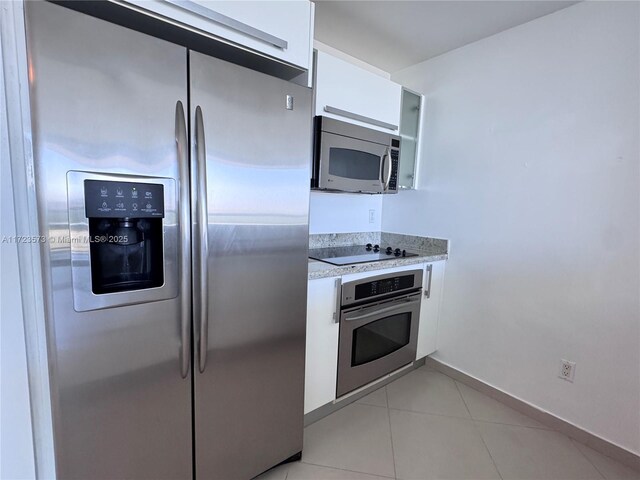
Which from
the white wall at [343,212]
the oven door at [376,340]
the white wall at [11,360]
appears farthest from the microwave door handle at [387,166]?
the white wall at [11,360]

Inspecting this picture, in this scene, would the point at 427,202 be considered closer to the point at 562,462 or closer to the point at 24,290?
the point at 562,462

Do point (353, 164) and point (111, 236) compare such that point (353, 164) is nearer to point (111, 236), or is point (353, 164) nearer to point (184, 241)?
point (184, 241)

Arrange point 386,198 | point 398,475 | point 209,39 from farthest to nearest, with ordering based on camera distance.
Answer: point 386,198 → point 398,475 → point 209,39

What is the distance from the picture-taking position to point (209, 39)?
1080 mm

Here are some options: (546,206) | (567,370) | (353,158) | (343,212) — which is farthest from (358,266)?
(567,370)

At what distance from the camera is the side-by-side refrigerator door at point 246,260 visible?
1.02m

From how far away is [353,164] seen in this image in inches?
73.3

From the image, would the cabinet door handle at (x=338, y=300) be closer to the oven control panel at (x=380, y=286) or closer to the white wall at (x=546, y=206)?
the oven control panel at (x=380, y=286)

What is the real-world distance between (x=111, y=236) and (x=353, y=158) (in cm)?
136

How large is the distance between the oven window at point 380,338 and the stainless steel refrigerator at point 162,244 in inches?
24.3

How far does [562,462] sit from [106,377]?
212 centimetres

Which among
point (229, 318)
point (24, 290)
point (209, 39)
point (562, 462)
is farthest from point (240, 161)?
point (562, 462)

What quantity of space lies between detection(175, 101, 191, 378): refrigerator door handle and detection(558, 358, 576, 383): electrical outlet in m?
1.99

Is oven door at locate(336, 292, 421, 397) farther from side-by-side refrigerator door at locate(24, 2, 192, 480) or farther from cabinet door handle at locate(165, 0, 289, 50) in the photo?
cabinet door handle at locate(165, 0, 289, 50)
